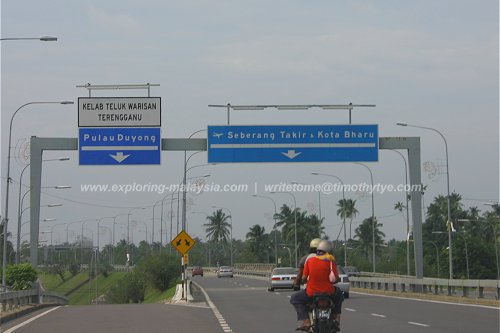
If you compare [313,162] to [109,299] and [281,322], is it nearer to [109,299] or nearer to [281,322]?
[281,322]

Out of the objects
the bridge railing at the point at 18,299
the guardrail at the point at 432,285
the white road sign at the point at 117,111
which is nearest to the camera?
the bridge railing at the point at 18,299

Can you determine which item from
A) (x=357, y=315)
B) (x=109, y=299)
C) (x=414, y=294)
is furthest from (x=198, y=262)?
(x=357, y=315)

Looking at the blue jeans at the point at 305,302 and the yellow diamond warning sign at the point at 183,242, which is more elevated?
the yellow diamond warning sign at the point at 183,242

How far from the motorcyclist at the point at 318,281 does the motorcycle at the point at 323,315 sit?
85 mm

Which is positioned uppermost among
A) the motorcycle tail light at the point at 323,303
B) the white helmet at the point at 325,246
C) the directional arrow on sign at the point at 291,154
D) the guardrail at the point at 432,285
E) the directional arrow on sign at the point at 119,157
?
the directional arrow on sign at the point at 291,154

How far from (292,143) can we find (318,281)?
24273 mm

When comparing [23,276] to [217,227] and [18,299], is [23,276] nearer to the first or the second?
[18,299]

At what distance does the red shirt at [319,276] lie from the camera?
493 inches

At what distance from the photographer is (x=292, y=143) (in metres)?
36.7

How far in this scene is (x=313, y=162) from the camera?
3694 cm

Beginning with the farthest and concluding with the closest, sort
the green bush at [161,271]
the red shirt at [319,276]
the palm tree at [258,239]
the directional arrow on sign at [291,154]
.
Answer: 1. the palm tree at [258,239]
2. the green bush at [161,271]
3. the directional arrow on sign at [291,154]
4. the red shirt at [319,276]

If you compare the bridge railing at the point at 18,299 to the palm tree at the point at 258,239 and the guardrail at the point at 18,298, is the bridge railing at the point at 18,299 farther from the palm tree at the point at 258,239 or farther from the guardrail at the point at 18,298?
the palm tree at the point at 258,239

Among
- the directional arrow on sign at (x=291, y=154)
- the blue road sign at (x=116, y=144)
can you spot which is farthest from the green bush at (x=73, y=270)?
the directional arrow on sign at (x=291, y=154)

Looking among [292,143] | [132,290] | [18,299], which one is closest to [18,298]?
[18,299]
